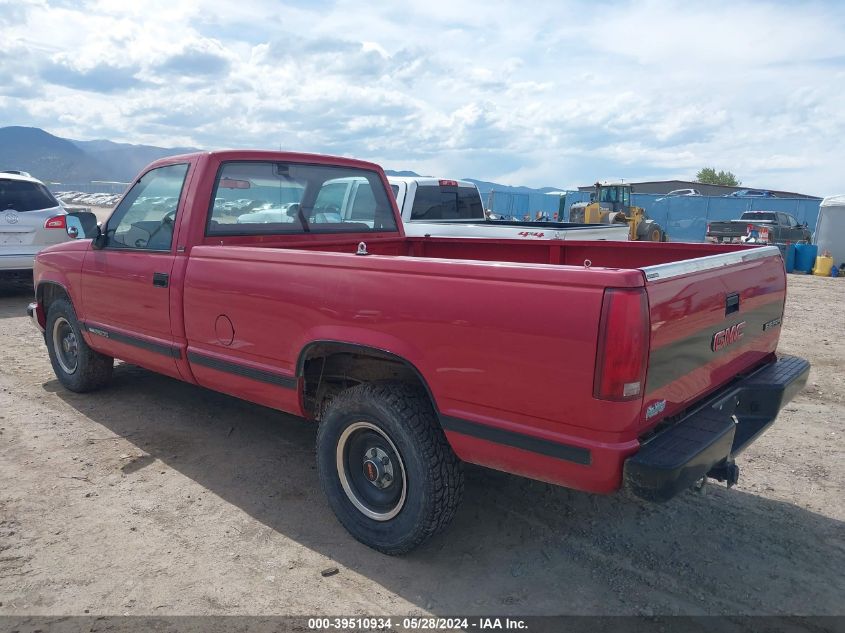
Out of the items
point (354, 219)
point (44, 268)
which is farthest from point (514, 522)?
point (44, 268)

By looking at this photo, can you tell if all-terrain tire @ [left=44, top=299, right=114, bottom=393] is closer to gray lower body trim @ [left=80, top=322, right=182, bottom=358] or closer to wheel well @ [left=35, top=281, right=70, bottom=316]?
wheel well @ [left=35, top=281, right=70, bottom=316]

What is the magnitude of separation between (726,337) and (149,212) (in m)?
3.73

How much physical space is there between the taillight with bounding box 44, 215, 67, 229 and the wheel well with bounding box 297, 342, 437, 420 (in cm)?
757

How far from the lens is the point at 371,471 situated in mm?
3242

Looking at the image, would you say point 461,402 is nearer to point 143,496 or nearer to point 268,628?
point 268,628

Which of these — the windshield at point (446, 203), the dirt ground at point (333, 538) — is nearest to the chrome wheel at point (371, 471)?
the dirt ground at point (333, 538)

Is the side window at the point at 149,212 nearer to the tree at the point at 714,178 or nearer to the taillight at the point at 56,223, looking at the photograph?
the taillight at the point at 56,223

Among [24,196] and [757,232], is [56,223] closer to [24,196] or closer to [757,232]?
[24,196]

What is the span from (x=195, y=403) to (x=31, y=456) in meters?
1.34

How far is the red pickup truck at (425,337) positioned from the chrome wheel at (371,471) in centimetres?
1

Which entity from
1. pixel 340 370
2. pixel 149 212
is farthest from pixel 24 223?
pixel 340 370

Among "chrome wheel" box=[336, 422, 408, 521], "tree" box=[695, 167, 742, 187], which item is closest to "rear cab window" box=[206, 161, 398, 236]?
"chrome wheel" box=[336, 422, 408, 521]

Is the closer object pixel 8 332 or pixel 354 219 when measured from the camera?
pixel 354 219

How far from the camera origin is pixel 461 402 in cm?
272
